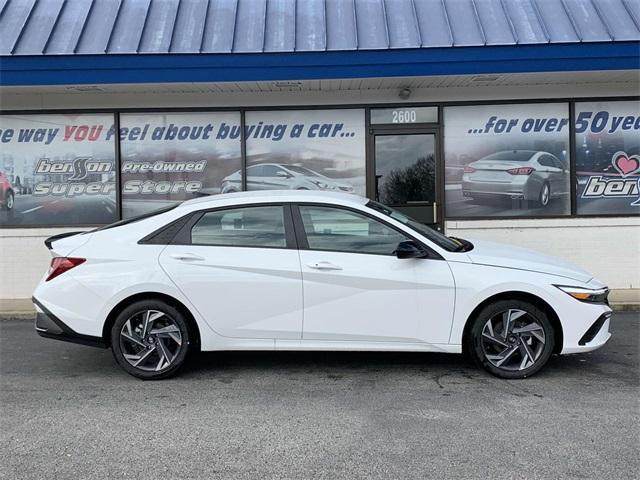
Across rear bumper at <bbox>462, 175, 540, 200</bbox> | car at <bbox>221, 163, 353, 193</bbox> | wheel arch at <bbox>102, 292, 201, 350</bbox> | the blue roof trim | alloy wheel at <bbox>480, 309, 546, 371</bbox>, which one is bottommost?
alloy wheel at <bbox>480, 309, 546, 371</bbox>

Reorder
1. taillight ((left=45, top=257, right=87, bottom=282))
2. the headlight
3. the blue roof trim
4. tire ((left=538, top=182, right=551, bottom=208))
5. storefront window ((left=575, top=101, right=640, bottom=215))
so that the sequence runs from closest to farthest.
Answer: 1. the headlight
2. taillight ((left=45, top=257, right=87, bottom=282))
3. the blue roof trim
4. storefront window ((left=575, top=101, right=640, bottom=215))
5. tire ((left=538, top=182, right=551, bottom=208))

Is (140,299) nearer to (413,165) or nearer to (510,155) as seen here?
(413,165)

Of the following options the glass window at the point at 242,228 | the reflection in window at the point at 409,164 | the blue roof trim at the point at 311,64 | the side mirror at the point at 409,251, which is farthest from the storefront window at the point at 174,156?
the side mirror at the point at 409,251

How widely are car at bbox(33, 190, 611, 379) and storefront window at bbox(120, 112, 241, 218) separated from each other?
163 inches

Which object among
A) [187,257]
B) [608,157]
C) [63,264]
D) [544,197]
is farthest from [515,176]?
[63,264]

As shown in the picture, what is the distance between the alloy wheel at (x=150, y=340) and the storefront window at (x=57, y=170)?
15.3 feet

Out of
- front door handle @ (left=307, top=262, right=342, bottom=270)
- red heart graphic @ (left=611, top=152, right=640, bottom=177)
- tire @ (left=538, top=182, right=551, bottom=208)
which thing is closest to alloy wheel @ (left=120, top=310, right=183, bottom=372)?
front door handle @ (left=307, top=262, right=342, bottom=270)

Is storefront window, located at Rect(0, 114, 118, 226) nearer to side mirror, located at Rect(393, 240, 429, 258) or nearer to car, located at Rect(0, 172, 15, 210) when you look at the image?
car, located at Rect(0, 172, 15, 210)

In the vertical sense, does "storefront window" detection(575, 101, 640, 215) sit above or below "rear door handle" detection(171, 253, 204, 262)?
above

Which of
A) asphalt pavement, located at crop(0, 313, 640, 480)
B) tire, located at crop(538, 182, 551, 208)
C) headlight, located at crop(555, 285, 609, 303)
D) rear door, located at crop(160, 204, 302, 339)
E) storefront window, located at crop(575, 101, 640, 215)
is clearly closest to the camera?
asphalt pavement, located at crop(0, 313, 640, 480)

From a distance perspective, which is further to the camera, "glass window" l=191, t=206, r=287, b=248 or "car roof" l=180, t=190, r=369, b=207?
"car roof" l=180, t=190, r=369, b=207

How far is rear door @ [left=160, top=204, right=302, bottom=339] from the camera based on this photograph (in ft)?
17.2

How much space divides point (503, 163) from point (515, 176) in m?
0.28

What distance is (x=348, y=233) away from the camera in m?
5.36
